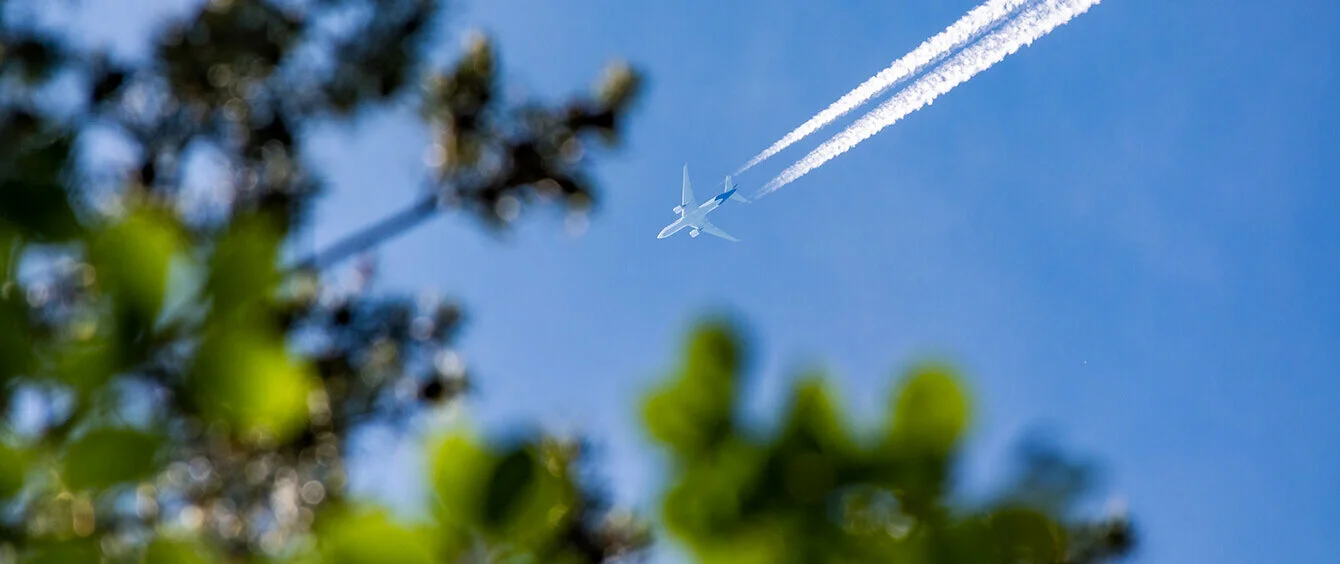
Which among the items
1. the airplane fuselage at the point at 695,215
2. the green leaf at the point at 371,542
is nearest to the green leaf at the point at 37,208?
the green leaf at the point at 371,542

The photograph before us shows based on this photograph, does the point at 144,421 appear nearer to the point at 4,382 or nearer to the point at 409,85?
the point at 4,382

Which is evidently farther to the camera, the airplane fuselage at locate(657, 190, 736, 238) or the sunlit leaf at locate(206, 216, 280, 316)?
the airplane fuselage at locate(657, 190, 736, 238)

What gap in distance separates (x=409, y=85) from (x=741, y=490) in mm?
3850

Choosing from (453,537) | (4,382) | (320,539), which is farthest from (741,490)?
(4,382)

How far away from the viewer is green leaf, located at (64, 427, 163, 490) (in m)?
0.76

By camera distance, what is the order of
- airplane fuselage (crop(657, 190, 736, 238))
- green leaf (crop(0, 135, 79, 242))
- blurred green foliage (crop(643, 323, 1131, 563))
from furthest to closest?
airplane fuselage (crop(657, 190, 736, 238)), green leaf (crop(0, 135, 79, 242)), blurred green foliage (crop(643, 323, 1131, 563))

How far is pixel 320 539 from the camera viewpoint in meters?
0.81

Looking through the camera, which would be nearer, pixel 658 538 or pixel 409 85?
pixel 658 538

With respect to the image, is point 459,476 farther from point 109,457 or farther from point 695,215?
point 695,215

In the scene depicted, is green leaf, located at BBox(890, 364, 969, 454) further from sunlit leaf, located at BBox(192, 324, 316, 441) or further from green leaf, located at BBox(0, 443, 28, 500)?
green leaf, located at BBox(0, 443, 28, 500)

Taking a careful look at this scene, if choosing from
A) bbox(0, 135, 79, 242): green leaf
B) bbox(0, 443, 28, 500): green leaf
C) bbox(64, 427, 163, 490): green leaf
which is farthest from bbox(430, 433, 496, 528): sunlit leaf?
bbox(0, 135, 79, 242): green leaf

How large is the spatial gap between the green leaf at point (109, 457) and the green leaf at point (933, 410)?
1.91 ft

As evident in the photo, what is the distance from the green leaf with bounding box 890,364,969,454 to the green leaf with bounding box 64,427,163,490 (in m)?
0.58

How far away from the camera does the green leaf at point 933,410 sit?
829 mm
